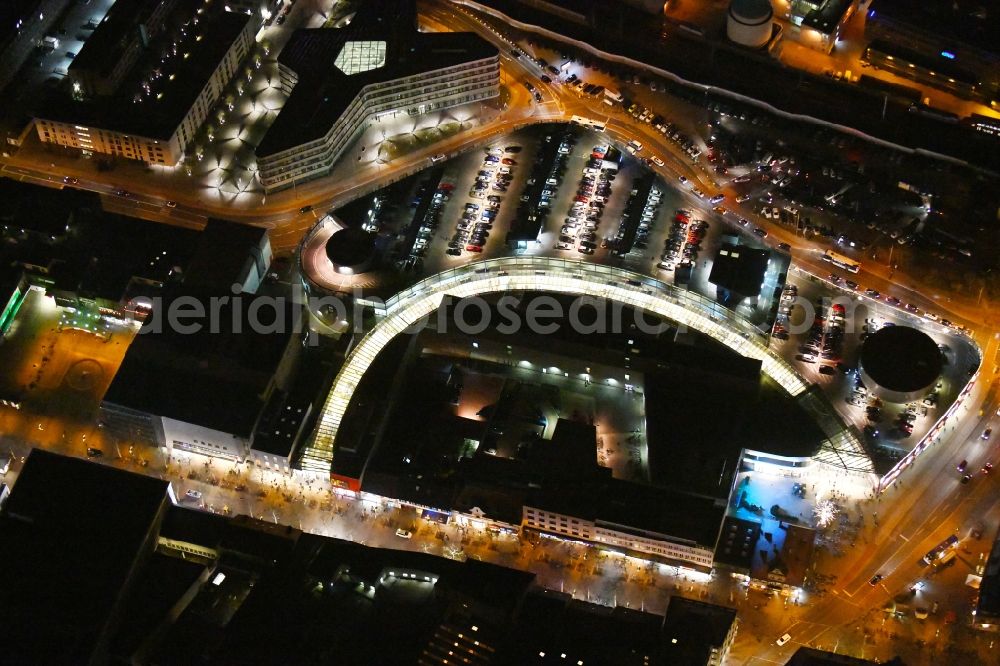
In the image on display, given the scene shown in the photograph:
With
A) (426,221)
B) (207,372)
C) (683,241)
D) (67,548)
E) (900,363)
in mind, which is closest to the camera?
(67,548)

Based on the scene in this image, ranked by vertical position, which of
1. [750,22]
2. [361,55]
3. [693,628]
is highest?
[750,22]

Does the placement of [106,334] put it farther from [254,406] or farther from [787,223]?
[787,223]

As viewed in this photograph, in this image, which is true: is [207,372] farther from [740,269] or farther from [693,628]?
[740,269]

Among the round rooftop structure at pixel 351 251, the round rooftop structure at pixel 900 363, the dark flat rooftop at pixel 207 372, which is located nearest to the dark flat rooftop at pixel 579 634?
the dark flat rooftop at pixel 207 372

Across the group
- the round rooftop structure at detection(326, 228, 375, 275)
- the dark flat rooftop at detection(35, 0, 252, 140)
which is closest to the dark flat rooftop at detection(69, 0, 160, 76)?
the dark flat rooftop at detection(35, 0, 252, 140)

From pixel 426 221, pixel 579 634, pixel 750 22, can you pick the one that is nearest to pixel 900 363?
pixel 579 634

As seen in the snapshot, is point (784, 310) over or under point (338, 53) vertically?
Answer: under

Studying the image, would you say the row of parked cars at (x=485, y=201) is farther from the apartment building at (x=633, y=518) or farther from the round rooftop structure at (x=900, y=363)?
the round rooftop structure at (x=900, y=363)

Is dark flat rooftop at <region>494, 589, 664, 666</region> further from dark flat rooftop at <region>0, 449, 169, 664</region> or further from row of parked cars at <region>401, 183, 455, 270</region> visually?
row of parked cars at <region>401, 183, 455, 270</region>
